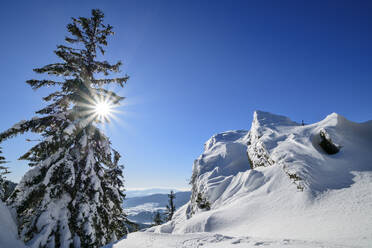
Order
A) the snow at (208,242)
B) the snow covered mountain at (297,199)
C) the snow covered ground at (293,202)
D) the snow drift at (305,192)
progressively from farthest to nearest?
the snow drift at (305,192) < the snow covered mountain at (297,199) < the snow covered ground at (293,202) < the snow at (208,242)

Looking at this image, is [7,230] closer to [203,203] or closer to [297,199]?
[297,199]

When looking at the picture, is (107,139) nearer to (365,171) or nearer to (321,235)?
(321,235)

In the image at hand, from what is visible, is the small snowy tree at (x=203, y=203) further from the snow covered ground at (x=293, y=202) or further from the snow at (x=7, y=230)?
the snow at (x=7, y=230)

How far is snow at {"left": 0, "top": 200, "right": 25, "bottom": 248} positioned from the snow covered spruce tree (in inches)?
12.2

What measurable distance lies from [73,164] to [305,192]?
1326 cm

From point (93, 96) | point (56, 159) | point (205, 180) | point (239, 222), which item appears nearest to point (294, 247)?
point (239, 222)

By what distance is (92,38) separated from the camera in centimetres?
891

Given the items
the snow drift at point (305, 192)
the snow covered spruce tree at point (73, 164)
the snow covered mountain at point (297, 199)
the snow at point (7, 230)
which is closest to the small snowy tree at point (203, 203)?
the snow covered mountain at point (297, 199)

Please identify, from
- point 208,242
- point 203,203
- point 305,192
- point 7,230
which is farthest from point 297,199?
point 7,230

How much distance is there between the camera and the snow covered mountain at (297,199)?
6.05 meters

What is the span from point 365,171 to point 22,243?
1735 centimetres

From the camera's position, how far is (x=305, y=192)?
10.6 m

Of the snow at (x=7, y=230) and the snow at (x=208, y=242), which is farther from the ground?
the snow at (x=7, y=230)

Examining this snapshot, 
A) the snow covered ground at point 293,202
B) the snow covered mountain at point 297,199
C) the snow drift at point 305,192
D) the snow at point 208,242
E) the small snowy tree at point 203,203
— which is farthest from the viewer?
the small snowy tree at point 203,203
